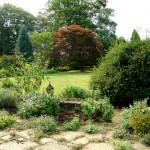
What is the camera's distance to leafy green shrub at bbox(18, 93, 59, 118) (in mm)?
5676

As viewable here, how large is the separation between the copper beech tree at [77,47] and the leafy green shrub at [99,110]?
15918 mm

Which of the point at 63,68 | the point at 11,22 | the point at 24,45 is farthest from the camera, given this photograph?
the point at 11,22

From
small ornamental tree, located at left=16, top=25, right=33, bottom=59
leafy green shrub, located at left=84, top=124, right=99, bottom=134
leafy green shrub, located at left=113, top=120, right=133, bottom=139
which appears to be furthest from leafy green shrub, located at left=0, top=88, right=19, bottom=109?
small ornamental tree, located at left=16, top=25, right=33, bottom=59

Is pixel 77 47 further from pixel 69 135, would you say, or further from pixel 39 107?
pixel 69 135

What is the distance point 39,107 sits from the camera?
5.70 meters

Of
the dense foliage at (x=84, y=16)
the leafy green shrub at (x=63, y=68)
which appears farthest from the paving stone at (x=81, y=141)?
the dense foliage at (x=84, y=16)

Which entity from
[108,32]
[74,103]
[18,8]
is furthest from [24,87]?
[18,8]

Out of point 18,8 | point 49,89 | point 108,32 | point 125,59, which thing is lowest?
point 49,89

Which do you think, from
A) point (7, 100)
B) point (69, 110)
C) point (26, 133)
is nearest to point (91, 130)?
point (26, 133)

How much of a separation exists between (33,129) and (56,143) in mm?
829

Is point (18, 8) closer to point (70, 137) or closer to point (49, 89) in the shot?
point (49, 89)

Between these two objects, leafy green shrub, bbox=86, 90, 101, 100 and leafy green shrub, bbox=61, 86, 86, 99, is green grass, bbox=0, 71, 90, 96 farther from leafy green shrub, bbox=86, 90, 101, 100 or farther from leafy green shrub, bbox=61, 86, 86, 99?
leafy green shrub, bbox=86, 90, 101, 100

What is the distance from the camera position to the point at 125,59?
24.9 feet

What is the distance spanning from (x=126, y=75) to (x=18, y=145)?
162 inches
